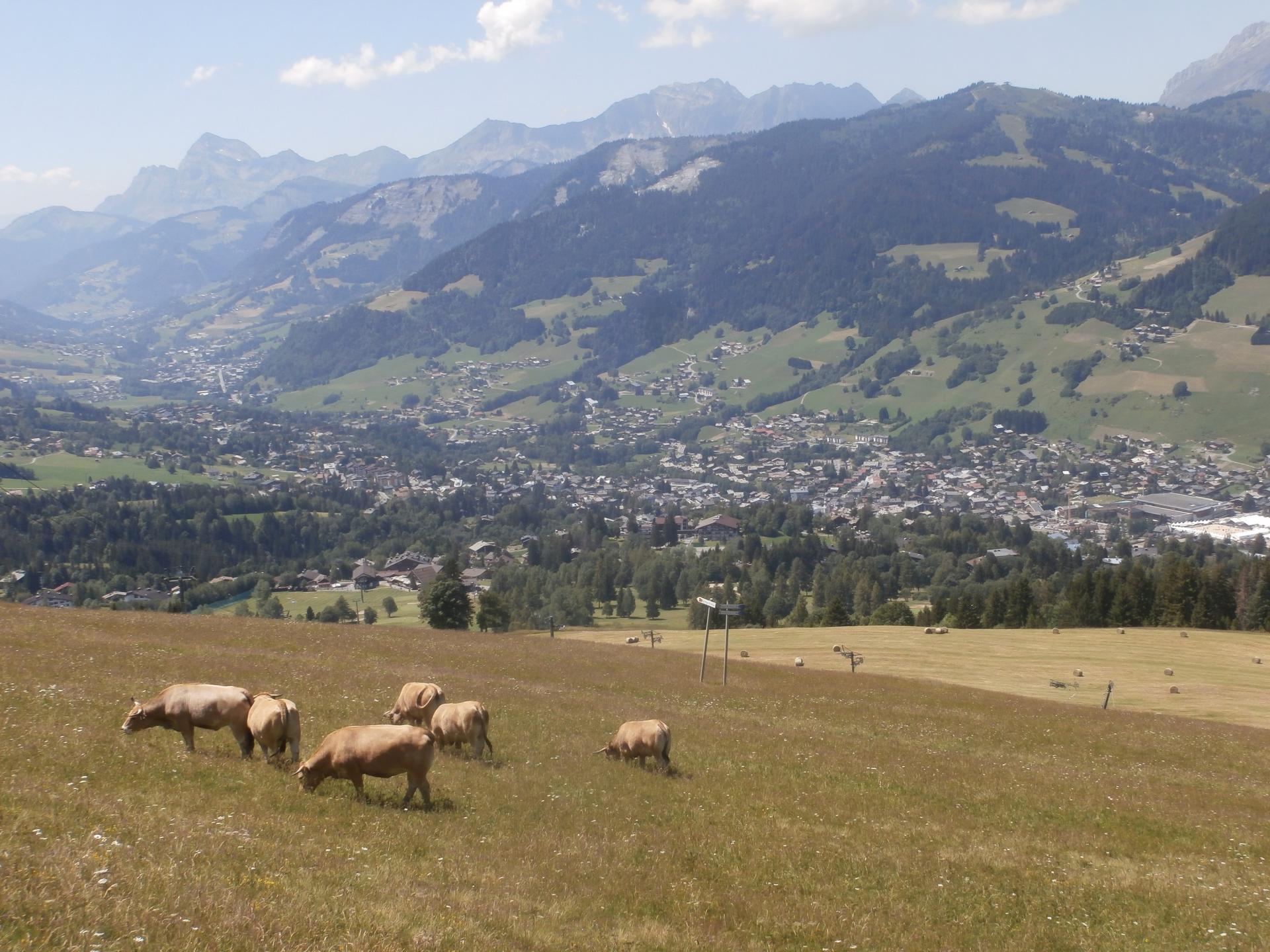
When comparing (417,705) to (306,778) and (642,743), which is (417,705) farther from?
(306,778)

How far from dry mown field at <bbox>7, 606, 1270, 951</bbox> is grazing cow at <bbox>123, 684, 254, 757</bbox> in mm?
405

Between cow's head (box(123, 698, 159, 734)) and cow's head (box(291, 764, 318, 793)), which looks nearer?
cow's head (box(291, 764, 318, 793))

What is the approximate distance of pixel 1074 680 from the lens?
56.3m

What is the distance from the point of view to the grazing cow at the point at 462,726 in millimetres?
22453

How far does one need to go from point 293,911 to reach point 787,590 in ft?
411

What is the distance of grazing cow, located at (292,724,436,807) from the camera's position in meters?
17.7

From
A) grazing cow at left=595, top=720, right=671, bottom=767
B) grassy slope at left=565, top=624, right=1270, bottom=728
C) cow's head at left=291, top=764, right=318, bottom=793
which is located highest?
cow's head at left=291, top=764, right=318, bottom=793

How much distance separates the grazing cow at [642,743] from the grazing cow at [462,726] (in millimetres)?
3389

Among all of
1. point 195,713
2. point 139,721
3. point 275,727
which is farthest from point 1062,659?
point 139,721

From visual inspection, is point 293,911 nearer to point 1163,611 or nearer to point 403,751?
point 403,751

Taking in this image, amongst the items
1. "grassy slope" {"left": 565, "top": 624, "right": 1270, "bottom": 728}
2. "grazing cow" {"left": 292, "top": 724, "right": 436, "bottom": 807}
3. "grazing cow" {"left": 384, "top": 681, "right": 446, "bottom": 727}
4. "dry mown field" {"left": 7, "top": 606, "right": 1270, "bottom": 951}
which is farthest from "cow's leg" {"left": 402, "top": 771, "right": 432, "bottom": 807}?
"grassy slope" {"left": 565, "top": 624, "right": 1270, "bottom": 728}

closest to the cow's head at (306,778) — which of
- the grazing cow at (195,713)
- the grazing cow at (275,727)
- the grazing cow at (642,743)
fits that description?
the grazing cow at (275,727)

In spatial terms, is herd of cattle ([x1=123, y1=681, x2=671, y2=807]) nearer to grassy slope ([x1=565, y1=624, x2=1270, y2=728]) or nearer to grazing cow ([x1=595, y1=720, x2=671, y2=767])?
grazing cow ([x1=595, y1=720, x2=671, y2=767])

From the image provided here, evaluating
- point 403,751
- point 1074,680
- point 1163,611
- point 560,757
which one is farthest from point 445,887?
point 1163,611
